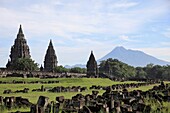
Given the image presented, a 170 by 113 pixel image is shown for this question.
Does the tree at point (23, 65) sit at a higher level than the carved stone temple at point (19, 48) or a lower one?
lower

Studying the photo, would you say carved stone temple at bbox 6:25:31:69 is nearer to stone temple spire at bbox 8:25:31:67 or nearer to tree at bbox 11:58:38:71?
stone temple spire at bbox 8:25:31:67

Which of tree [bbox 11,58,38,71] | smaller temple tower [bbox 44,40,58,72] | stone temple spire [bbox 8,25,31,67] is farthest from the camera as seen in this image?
smaller temple tower [bbox 44,40,58,72]

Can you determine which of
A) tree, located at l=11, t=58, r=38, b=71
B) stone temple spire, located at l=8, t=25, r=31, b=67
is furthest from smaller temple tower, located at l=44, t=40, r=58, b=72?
tree, located at l=11, t=58, r=38, b=71

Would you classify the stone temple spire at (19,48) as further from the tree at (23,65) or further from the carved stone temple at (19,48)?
the tree at (23,65)

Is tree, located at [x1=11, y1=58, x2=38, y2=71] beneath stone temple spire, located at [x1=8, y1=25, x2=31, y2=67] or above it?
beneath

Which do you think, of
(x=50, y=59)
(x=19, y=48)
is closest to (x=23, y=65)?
(x=19, y=48)

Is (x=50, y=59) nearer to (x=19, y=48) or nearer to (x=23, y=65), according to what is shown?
(x=19, y=48)

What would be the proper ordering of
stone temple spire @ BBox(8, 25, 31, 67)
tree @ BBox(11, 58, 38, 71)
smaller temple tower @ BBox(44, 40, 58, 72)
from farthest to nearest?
smaller temple tower @ BBox(44, 40, 58, 72) → stone temple spire @ BBox(8, 25, 31, 67) → tree @ BBox(11, 58, 38, 71)

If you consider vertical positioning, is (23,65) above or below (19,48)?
below

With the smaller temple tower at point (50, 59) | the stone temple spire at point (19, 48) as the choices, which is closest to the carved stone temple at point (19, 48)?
the stone temple spire at point (19, 48)

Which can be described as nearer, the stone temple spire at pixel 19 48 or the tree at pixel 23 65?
the tree at pixel 23 65

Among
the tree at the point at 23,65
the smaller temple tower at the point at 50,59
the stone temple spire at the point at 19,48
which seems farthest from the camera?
the smaller temple tower at the point at 50,59

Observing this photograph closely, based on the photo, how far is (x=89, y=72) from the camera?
90.1m

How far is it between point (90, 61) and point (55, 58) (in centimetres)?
2493
